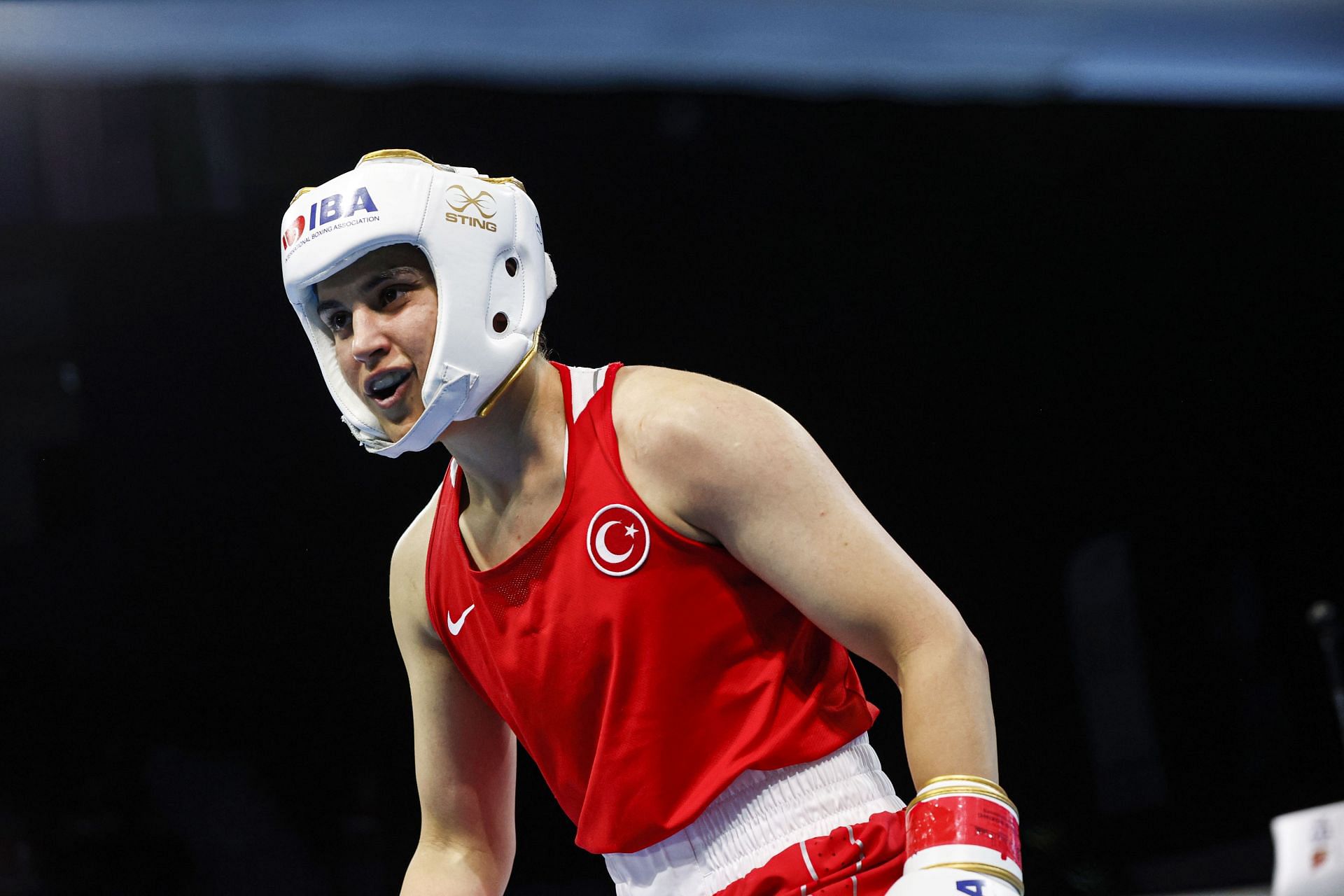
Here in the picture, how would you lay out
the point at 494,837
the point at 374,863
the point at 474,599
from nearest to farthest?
the point at 474,599 < the point at 494,837 < the point at 374,863

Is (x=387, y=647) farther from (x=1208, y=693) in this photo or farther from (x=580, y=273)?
(x=1208, y=693)

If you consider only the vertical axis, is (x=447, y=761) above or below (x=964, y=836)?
above

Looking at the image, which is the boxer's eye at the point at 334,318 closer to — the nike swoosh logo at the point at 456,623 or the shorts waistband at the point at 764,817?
the nike swoosh logo at the point at 456,623

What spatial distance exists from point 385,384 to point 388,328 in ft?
0.29

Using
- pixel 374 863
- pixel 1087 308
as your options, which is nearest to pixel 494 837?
pixel 374 863

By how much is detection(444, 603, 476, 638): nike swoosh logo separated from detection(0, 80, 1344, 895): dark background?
197 cm

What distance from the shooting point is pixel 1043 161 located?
15.6 ft

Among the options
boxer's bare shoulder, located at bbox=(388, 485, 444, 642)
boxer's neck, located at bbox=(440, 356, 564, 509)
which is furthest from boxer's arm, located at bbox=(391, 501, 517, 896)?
boxer's neck, located at bbox=(440, 356, 564, 509)

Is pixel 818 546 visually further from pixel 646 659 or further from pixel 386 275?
pixel 386 275

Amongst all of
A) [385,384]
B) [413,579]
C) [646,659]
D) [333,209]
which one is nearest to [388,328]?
[385,384]

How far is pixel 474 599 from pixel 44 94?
114 inches

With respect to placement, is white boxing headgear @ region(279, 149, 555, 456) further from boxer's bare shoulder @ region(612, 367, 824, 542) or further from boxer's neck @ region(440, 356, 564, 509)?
boxer's bare shoulder @ region(612, 367, 824, 542)

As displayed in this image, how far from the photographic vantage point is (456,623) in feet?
7.05

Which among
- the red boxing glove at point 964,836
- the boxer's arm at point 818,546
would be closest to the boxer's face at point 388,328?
the boxer's arm at point 818,546
